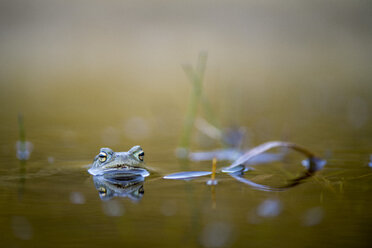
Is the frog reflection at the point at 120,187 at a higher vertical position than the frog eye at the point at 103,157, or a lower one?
lower

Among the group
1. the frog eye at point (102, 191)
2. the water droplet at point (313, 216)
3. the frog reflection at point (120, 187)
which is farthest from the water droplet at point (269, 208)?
the frog eye at point (102, 191)

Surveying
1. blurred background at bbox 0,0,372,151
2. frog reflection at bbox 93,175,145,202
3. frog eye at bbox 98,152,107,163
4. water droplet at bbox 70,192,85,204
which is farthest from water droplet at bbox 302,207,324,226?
blurred background at bbox 0,0,372,151

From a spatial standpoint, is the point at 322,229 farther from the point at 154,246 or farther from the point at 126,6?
the point at 126,6

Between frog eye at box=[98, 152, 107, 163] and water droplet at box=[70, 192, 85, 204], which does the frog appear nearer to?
frog eye at box=[98, 152, 107, 163]

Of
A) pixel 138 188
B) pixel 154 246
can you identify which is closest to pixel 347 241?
pixel 154 246

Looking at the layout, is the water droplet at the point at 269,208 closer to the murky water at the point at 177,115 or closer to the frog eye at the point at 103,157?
the murky water at the point at 177,115

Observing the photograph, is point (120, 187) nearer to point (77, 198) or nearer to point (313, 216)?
point (77, 198)
